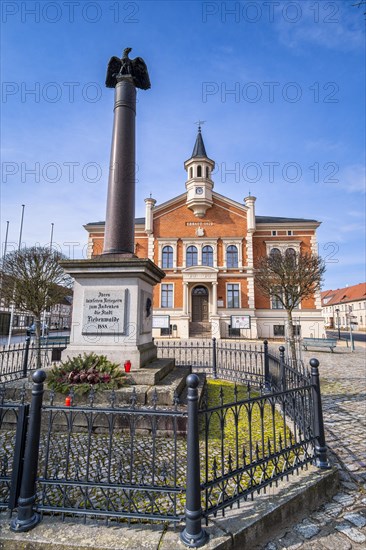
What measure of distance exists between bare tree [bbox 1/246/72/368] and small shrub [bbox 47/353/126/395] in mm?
7574

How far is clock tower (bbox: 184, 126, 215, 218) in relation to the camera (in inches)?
1086

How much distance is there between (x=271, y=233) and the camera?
28.2 m

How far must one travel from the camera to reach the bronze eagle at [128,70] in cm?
715

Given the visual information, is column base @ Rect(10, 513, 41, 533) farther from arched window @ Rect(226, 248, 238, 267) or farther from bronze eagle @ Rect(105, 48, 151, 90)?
arched window @ Rect(226, 248, 238, 267)

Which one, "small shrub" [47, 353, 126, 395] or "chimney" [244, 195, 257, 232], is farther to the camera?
"chimney" [244, 195, 257, 232]

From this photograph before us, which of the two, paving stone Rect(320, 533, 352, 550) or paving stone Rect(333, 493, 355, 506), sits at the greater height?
paving stone Rect(320, 533, 352, 550)

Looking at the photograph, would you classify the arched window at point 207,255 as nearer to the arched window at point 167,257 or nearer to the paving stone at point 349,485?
the arched window at point 167,257

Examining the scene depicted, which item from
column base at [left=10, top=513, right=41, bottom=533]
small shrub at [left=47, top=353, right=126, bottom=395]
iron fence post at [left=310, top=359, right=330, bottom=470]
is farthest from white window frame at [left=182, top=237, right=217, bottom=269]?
column base at [left=10, top=513, right=41, bottom=533]

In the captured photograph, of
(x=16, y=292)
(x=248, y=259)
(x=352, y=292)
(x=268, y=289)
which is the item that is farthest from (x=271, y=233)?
(x=352, y=292)

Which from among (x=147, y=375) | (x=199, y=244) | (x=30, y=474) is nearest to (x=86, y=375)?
(x=147, y=375)

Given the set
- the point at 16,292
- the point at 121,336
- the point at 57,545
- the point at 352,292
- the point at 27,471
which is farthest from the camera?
the point at 352,292

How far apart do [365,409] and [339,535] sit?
4485mm

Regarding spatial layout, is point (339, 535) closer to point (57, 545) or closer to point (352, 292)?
point (57, 545)

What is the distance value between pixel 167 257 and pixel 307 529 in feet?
84.2
